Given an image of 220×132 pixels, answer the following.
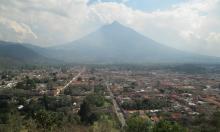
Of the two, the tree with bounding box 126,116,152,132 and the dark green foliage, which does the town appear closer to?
the dark green foliage

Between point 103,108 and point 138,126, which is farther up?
point 138,126

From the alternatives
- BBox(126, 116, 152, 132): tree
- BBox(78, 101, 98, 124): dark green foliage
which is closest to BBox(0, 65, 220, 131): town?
BBox(78, 101, 98, 124): dark green foliage

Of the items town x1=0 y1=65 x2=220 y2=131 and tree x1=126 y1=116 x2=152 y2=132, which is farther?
town x1=0 y1=65 x2=220 y2=131

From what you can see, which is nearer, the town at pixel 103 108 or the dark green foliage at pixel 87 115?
the town at pixel 103 108

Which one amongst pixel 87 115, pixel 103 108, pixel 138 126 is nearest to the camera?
pixel 138 126

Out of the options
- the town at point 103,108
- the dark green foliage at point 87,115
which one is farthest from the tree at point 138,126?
the dark green foliage at point 87,115

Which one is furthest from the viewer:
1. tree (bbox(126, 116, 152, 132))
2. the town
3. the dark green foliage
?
the dark green foliage

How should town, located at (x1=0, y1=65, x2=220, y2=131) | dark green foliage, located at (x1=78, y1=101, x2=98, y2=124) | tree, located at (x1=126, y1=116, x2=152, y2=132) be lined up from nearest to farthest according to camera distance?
tree, located at (x1=126, y1=116, x2=152, y2=132)
town, located at (x1=0, y1=65, x2=220, y2=131)
dark green foliage, located at (x1=78, y1=101, x2=98, y2=124)

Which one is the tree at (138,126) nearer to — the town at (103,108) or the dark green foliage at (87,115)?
the town at (103,108)

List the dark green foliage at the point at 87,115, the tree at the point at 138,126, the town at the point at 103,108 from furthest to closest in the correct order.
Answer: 1. the dark green foliage at the point at 87,115
2. the town at the point at 103,108
3. the tree at the point at 138,126

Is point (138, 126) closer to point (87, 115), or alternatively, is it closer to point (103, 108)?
point (87, 115)

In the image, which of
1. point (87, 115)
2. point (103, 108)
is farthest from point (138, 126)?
point (103, 108)
